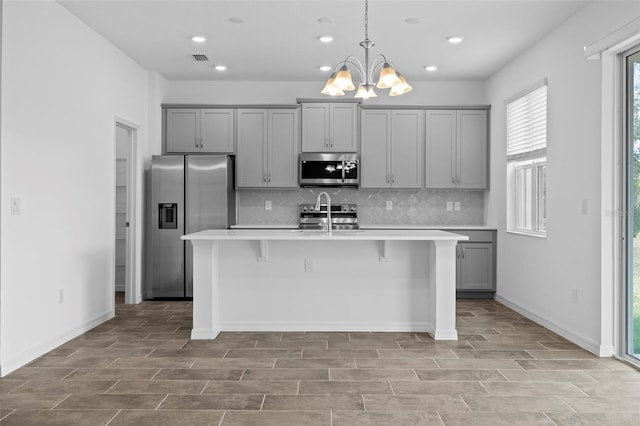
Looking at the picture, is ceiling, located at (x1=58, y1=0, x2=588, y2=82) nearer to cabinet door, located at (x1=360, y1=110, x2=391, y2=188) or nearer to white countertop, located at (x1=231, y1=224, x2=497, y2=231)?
cabinet door, located at (x1=360, y1=110, x2=391, y2=188)

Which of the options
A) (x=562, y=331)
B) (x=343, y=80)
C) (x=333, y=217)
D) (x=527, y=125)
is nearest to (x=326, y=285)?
(x=343, y=80)

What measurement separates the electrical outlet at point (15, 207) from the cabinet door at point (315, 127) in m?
3.54

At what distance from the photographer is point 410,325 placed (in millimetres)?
4461

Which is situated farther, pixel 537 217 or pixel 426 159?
pixel 426 159

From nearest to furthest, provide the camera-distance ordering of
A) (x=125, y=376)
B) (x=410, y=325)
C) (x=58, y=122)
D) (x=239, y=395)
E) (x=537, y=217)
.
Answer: (x=239, y=395)
(x=125, y=376)
(x=58, y=122)
(x=410, y=325)
(x=537, y=217)

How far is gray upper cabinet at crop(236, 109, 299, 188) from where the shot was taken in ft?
21.0

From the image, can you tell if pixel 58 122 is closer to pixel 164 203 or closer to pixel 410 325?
pixel 164 203

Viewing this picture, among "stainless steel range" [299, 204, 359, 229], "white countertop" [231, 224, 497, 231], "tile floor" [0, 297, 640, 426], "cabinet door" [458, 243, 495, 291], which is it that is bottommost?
"tile floor" [0, 297, 640, 426]

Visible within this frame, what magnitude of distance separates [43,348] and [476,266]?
462 centimetres

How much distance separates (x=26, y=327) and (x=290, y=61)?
371 centimetres

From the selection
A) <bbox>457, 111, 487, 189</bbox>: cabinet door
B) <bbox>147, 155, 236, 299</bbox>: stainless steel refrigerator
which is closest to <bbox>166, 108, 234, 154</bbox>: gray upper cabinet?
<bbox>147, 155, 236, 299</bbox>: stainless steel refrigerator

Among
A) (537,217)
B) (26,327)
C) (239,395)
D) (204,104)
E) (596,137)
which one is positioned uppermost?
(204,104)

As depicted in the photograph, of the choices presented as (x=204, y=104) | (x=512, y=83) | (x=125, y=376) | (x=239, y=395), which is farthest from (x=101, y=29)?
(x=512, y=83)

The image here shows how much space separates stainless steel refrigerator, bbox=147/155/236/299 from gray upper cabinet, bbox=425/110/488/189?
8.53ft
